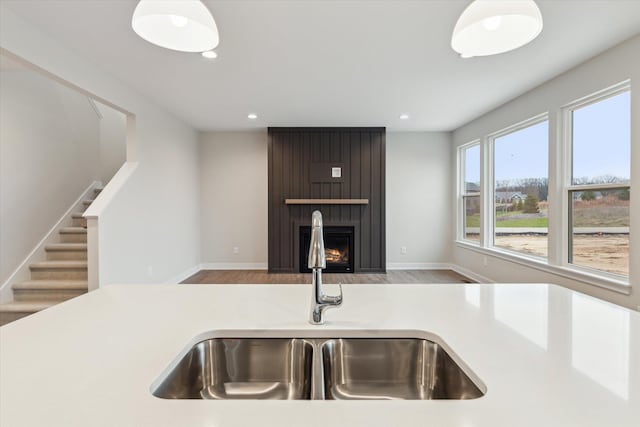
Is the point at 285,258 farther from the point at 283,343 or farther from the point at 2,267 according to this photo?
the point at 283,343

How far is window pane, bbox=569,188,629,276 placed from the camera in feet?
9.12

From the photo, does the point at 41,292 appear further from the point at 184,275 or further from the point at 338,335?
the point at 338,335

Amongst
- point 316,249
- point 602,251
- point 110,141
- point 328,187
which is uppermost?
point 110,141

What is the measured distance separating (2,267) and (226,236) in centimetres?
309

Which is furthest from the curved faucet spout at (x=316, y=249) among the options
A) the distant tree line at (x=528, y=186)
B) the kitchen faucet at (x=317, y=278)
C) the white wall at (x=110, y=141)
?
the white wall at (x=110, y=141)

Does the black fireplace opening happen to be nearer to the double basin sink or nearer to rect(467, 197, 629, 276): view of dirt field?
rect(467, 197, 629, 276): view of dirt field

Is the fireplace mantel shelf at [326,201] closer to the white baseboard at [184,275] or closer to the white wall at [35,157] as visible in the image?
the white baseboard at [184,275]

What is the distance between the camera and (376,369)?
936 millimetres

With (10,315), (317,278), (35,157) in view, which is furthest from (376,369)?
(35,157)

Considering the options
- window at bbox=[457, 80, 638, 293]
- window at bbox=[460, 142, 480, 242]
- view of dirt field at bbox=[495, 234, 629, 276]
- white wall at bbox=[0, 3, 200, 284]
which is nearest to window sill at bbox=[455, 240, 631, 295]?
window at bbox=[457, 80, 638, 293]

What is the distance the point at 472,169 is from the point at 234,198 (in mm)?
4205

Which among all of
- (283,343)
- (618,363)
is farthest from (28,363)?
(618,363)

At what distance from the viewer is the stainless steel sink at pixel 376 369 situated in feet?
3.00

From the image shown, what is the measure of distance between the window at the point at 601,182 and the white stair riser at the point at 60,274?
5197mm
